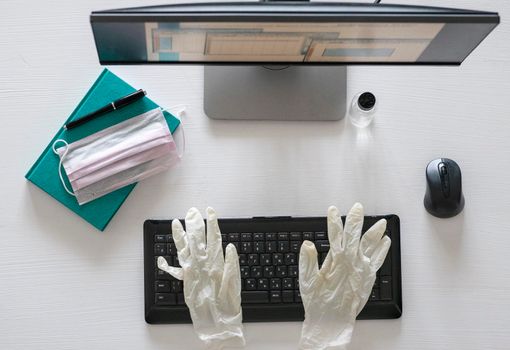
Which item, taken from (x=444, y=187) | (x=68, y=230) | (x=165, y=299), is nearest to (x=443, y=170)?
(x=444, y=187)

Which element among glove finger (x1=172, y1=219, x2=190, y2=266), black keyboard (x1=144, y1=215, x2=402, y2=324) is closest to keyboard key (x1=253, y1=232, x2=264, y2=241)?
black keyboard (x1=144, y1=215, x2=402, y2=324)

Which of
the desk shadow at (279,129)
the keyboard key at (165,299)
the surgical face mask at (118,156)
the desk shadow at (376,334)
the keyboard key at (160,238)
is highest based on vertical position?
the desk shadow at (279,129)

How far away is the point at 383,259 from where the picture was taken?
2.85 ft

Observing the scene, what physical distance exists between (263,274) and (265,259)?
2cm

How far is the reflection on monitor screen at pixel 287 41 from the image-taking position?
69 centimetres

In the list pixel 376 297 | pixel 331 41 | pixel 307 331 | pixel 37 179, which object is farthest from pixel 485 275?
pixel 37 179

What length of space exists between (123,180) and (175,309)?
0.21m

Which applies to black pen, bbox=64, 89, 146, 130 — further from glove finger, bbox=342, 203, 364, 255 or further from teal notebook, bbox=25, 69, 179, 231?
glove finger, bbox=342, 203, 364, 255

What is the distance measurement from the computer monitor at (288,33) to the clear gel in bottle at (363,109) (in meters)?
0.08

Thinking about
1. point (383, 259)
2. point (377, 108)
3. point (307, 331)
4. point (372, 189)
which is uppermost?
point (377, 108)

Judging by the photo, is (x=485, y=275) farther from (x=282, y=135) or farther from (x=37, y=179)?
(x=37, y=179)

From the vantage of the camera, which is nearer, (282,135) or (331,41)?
(331,41)

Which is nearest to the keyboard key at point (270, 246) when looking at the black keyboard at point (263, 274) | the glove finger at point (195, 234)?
the black keyboard at point (263, 274)

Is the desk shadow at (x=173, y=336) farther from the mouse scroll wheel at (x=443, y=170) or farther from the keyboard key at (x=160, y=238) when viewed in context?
the mouse scroll wheel at (x=443, y=170)
